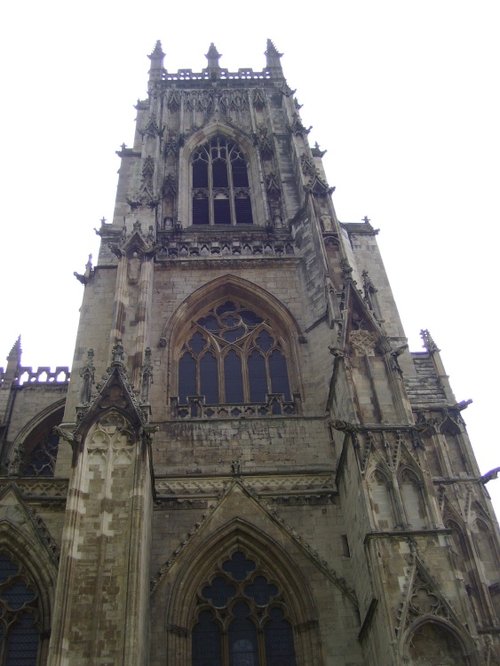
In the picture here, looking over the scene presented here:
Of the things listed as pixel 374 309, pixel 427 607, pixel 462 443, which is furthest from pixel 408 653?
pixel 374 309

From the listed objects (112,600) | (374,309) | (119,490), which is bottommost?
(112,600)

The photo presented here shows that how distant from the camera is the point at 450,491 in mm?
15336

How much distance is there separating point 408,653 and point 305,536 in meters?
3.99

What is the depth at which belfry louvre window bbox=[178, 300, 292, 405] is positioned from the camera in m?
17.7

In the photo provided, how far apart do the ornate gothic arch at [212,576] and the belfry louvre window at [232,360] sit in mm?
3916

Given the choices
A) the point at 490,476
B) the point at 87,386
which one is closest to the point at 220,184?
the point at 87,386

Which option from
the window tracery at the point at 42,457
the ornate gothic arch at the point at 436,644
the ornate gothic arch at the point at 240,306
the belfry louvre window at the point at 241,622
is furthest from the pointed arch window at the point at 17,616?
the window tracery at the point at 42,457

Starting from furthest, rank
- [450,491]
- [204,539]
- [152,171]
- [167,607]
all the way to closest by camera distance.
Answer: [152,171]
[450,491]
[204,539]
[167,607]

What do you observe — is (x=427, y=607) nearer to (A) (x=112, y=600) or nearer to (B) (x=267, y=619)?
(B) (x=267, y=619)

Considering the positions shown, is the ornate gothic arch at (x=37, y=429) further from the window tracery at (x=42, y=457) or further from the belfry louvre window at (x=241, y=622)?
the belfry louvre window at (x=241, y=622)

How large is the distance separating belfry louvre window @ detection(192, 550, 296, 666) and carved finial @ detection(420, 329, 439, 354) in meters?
8.43

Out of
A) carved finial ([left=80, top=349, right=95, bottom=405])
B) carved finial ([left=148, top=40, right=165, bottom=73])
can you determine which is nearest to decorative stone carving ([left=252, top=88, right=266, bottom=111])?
carved finial ([left=148, top=40, right=165, bottom=73])

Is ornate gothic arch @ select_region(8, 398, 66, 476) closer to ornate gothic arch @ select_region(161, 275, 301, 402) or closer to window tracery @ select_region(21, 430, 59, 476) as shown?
window tracery @ select_region(21, 430, 59, 476)

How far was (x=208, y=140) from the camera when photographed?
27219 mm
